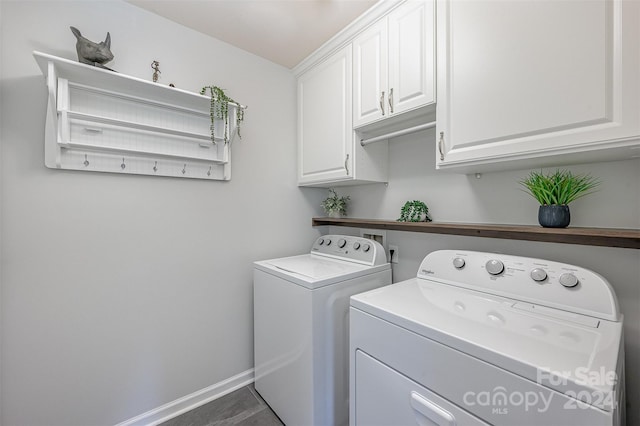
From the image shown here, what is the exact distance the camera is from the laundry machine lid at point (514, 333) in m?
0.62

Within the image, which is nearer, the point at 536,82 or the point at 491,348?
the point at 491,348

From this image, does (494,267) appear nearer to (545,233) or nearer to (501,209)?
(545,233)

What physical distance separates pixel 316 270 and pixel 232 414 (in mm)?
1063

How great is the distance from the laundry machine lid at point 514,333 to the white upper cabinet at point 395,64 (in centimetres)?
94

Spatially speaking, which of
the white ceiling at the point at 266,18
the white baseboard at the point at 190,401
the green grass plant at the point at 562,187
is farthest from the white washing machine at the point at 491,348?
the white ceiling at the point at 266,18

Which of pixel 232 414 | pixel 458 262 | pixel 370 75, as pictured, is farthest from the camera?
pixel 232 414

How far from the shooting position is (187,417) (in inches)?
63.4

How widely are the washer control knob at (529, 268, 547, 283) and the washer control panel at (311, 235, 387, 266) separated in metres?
0.77

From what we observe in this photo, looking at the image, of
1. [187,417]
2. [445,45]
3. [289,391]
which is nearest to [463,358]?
[289,391]

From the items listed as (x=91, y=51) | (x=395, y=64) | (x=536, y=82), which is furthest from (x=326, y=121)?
(x=91, y=51)

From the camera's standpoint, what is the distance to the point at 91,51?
1.24m

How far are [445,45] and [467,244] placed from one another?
1.01 metres

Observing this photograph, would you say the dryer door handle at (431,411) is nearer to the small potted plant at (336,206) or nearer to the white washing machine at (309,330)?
the white washing machine at (309,330)

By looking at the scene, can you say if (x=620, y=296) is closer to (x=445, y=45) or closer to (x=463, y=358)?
(x=463, y=358)
